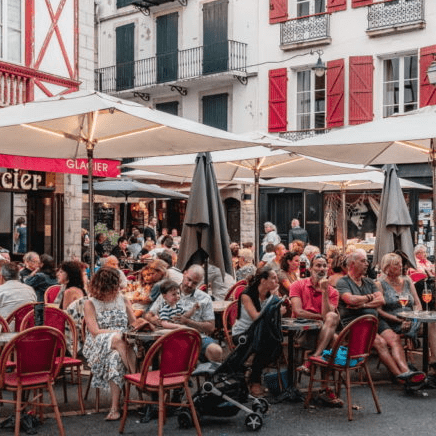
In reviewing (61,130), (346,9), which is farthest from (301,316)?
(346,9)

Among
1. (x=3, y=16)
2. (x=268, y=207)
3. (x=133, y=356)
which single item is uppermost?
(x=3, y=16)

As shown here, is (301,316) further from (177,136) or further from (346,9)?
(346,9)

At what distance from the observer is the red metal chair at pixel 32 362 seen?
5316 millimetres

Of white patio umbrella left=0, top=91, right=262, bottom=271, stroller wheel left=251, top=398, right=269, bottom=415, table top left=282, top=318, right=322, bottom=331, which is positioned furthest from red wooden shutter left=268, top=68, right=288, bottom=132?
stroller wheel left=251, top=398, right=269, bottom=415

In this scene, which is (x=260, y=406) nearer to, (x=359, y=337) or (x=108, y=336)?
(x=359, y=337)

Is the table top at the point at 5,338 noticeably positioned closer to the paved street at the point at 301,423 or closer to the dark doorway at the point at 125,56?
the paved street at the point at 301,423

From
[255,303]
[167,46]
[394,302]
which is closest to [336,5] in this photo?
[167,46]

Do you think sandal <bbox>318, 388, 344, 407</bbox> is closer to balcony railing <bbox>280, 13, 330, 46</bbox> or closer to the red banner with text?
the red banner with text

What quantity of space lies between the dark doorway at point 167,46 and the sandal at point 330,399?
1995 cm

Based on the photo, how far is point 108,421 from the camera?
6051 millimetres

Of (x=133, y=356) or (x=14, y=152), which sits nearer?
(x=133, y=356)

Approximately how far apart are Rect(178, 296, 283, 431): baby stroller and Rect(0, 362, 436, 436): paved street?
0.11 m

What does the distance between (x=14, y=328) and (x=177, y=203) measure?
1956 cm

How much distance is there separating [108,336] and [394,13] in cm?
1731
